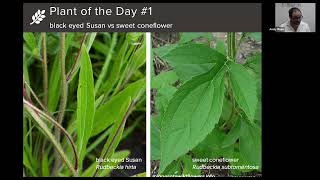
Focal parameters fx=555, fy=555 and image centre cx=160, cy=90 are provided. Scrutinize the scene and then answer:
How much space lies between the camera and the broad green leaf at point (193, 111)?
980mm

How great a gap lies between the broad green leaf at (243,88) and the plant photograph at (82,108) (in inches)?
8.0

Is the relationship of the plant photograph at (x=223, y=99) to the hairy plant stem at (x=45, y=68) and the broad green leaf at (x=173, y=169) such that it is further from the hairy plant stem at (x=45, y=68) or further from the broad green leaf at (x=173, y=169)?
the hairy plant stem at (x=45, y=68)

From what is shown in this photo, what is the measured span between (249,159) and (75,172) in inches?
13.9

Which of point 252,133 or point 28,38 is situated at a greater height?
point 28,38

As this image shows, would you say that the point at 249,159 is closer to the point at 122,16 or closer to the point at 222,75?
the point at 222,75

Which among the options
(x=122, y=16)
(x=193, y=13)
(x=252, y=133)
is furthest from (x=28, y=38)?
(x=252, y=133)

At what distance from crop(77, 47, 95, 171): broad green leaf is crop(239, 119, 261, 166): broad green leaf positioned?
30 centimetres

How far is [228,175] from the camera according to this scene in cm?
114

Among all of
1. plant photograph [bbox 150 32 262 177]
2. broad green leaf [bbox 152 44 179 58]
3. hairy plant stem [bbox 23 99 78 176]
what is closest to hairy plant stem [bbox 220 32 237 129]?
plant photograph [bbox 150 32 262 177]

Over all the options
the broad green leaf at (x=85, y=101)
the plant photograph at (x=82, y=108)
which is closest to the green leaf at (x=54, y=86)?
the plant photograph at (x=82, y=108)

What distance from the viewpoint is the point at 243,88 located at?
1000 millimetres

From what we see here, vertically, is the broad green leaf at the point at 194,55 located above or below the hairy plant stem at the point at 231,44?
below
